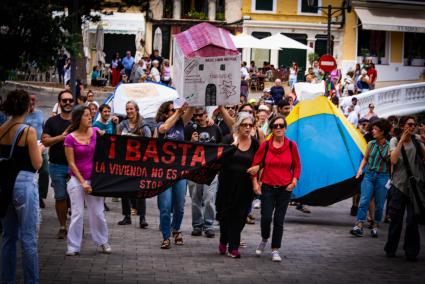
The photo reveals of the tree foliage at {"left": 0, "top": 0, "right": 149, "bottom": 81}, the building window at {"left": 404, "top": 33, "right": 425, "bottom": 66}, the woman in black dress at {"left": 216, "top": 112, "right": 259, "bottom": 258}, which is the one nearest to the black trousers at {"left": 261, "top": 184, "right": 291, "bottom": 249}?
the woman in black dress at {"left": 216, "top": 112, "right": 259, "bottom": 258}

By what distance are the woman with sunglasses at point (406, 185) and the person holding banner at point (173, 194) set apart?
8.75 ft

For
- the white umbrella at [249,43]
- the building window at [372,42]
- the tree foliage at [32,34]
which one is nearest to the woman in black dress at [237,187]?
the tree foliage at [32,34]

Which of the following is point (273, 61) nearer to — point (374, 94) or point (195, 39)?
point (374, 94)

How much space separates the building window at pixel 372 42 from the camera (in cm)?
5272

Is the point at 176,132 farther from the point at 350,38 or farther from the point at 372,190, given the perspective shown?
the point at 350,38

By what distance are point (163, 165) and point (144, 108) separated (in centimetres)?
673

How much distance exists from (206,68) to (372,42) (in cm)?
4398

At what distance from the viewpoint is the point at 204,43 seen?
10.5m

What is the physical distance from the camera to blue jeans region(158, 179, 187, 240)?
11531 mm

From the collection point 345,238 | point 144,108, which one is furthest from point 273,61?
point 345,238

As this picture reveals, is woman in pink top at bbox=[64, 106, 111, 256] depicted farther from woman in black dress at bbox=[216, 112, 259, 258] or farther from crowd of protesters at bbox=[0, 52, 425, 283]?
woman in black dress at bbox=[216, 112, 259, 258]

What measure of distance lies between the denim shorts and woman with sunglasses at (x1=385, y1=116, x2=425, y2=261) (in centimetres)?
419

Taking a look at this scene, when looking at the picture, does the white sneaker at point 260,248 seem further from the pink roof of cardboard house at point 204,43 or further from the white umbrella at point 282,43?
the white umbrella at point 282,43

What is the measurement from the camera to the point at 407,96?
36031 millimetres
